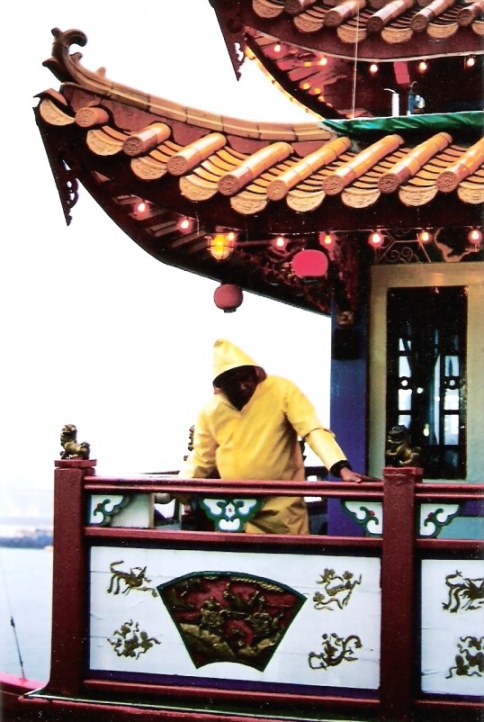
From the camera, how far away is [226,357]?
657 centimetres

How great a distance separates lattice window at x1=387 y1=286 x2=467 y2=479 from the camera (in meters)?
7.58

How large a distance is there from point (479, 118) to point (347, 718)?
3.66 meters

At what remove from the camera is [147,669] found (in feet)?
20.6

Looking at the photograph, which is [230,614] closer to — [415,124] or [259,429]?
[259,429]

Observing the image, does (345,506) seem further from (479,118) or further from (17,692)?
(17,692)

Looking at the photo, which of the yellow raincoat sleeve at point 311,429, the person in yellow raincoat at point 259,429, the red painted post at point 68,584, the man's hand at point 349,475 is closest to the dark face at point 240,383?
the person in yellow raincoat at point 259,429

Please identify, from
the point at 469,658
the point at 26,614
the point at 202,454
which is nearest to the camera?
the point at 469,658

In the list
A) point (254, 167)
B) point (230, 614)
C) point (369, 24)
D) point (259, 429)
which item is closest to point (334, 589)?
point (230, 614)

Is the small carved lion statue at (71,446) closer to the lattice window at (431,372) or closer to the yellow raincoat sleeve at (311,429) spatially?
the yellow raincoat sleeve at (311,429)

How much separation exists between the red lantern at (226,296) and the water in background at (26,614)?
12.9 m

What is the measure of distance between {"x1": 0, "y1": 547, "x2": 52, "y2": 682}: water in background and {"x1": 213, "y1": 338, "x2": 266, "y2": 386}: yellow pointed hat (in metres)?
13.9

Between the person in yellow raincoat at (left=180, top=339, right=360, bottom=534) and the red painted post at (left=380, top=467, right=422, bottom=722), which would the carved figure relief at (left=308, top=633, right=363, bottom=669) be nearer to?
the red painted post at (left=380, top=467, right=422, bottom=722)

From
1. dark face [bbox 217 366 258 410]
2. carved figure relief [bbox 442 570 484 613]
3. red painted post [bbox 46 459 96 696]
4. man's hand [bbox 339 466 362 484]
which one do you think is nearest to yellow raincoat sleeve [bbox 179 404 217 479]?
dark face [bbox 217 366 258 410]

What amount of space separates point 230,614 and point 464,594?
123 cm
